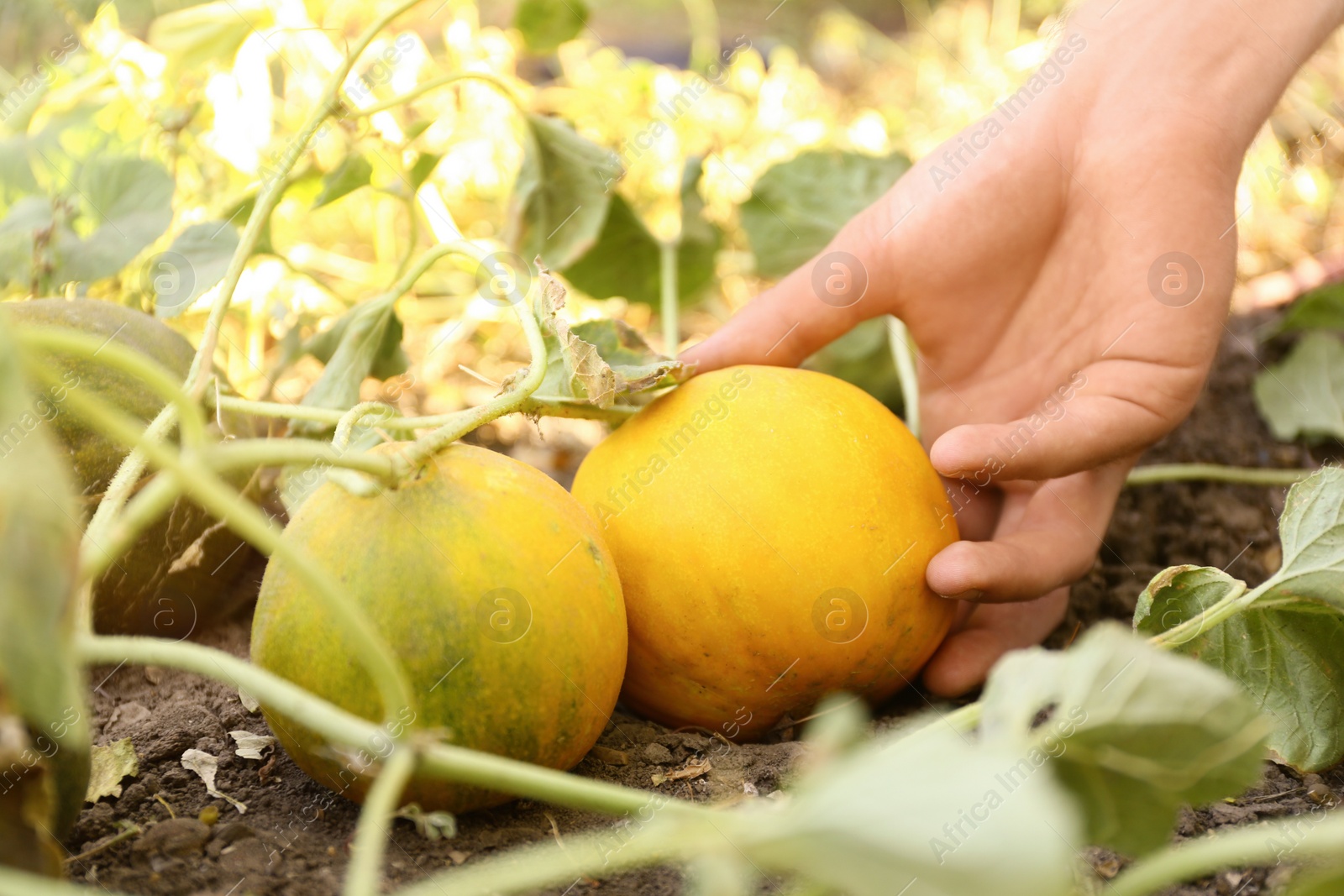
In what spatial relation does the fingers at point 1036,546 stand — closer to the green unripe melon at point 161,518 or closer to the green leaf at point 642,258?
the green leaf at point 642,258

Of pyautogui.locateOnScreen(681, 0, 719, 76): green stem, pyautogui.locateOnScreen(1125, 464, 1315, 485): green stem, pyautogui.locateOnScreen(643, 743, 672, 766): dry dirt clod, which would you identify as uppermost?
pyautogui.locateOnScreen(681, 0, 719, 76): green stem

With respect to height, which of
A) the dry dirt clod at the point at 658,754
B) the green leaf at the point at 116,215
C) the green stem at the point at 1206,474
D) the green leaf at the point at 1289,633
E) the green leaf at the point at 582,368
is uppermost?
the green leaf at the point at 116,215

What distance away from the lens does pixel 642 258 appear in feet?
6.57

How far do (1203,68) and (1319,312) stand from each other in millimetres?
772

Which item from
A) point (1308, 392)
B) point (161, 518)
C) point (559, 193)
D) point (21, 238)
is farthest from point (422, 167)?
point (1308, 392)

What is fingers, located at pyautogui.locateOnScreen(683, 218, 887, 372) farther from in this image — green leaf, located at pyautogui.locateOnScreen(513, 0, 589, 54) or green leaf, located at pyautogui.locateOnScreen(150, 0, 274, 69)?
green leaf, located at pyautogui.locateOnScreen(150, 0, 274, 69)

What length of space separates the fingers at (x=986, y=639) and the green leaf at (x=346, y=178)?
110cm

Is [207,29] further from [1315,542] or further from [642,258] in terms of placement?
[1315,542]

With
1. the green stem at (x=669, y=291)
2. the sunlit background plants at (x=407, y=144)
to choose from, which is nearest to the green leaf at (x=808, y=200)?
the sunlit background plants at (x=407, y=144)

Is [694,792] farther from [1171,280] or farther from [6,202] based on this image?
[6,202]

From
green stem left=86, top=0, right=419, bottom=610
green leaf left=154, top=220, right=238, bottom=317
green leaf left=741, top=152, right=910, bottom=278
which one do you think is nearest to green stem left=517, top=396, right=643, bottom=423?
green stem left=86, top=0, right=419, bottom=610

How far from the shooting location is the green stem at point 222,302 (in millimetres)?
969

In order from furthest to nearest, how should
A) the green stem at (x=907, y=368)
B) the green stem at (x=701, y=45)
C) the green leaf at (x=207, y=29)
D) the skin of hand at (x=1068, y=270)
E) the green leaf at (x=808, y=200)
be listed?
the green stem at (x=701, y=45)
the green leaf at (x=808, y=200)
the green leaf at (x=207, y=29)
the green stem at (x=907, y=368)
the skin of hand at (x=1068, y=270)

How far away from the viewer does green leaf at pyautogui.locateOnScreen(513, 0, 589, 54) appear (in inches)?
80.9
